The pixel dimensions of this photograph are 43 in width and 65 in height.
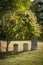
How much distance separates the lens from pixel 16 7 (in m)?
17.1

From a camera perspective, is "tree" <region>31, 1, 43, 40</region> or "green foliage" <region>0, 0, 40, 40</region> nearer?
"green foliage" <region>0, 0, 40, 40</region>

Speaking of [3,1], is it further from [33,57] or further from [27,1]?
[33,57]

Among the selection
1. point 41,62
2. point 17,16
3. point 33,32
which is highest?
point 17,16

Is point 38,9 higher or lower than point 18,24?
higher

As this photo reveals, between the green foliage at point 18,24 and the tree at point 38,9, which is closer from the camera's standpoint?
the green foliage at point 18,24

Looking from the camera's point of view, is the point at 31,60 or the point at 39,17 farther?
the point at 39,17

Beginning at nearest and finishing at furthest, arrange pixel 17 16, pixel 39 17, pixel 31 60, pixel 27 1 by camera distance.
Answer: pixel 27 1 → pixel 31 60 → pixel 17 16 → pixel 39 17

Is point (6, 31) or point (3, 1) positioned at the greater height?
point (3, 1)

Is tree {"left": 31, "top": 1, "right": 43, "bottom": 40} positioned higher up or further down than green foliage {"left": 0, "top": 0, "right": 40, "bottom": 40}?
higher up

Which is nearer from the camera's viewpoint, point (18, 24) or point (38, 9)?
point (18, 24)

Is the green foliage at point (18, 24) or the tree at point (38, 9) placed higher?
the tree at point (38, 9)

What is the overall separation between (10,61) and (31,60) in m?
1.48

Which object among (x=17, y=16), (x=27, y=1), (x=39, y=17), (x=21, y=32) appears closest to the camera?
(x=27, y=1)

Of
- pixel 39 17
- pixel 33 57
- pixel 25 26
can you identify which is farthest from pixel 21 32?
pixel 39 17
